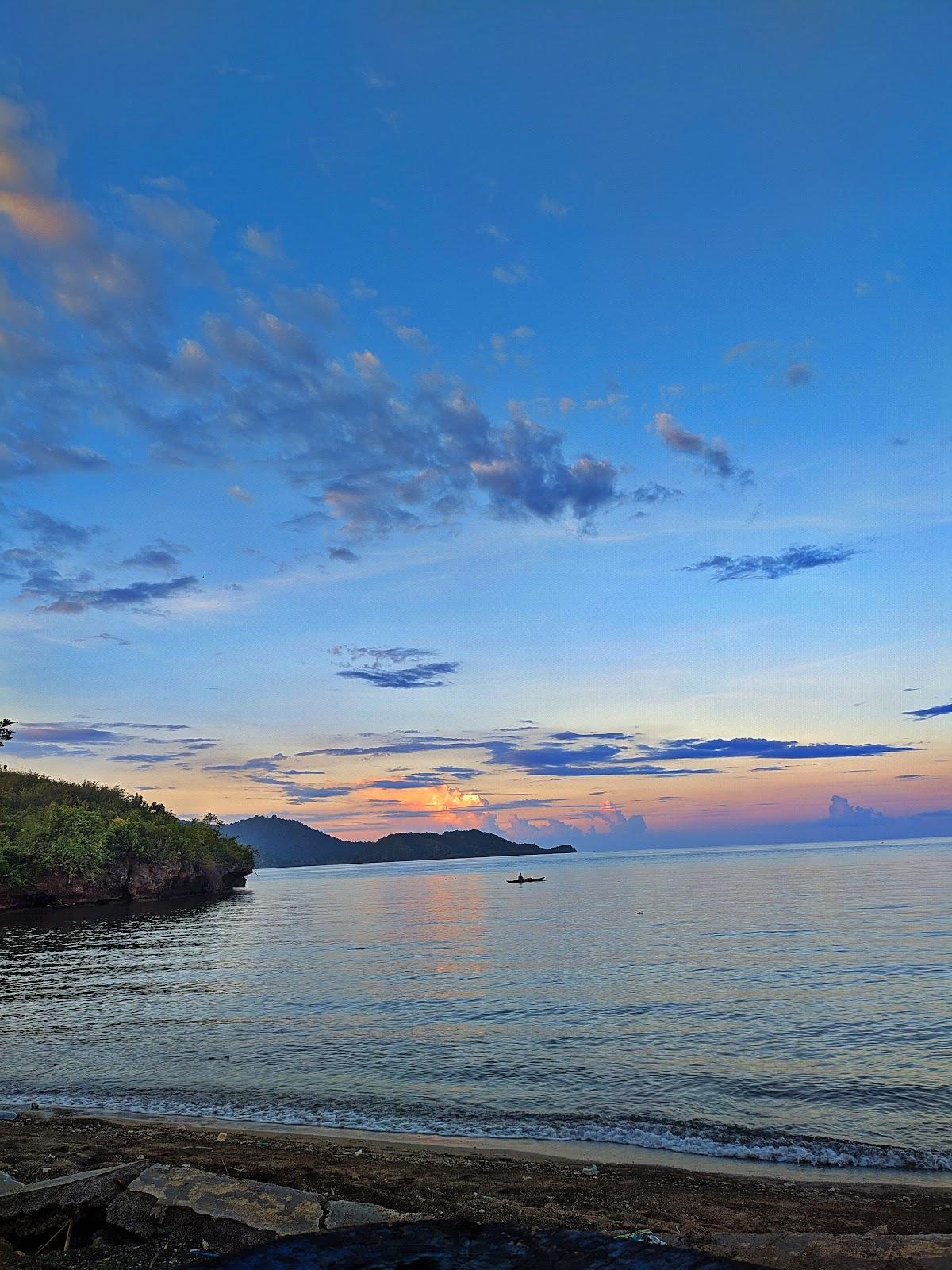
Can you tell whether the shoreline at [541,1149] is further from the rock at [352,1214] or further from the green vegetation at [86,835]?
the green vegetation at [86,835]

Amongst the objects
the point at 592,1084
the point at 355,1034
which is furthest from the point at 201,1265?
the point at 355,1034

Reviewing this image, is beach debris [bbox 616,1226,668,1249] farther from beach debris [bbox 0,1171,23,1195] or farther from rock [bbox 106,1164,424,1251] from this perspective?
beach debris [bbox 0,1171,23,1195]

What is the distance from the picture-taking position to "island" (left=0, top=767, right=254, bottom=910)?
121 metres

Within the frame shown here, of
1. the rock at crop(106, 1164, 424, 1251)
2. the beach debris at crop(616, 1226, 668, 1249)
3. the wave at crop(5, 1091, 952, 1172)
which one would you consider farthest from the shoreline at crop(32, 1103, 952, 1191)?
the rock at crop(106, 1164, 424, 1251)

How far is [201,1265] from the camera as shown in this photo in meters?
5.29

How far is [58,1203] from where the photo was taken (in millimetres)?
10016

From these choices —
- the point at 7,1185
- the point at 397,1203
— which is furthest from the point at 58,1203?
the point at 397,1203

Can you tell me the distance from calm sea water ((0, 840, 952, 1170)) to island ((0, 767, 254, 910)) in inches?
2562

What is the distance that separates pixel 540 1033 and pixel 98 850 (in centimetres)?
12217

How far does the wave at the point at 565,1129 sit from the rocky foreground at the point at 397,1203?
169 centimetres

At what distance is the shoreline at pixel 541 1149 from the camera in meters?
15.2

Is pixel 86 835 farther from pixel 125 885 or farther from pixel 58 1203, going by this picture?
pixel 58 1203

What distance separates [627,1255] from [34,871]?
14005cm

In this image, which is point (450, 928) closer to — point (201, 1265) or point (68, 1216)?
point (68, 1216)
